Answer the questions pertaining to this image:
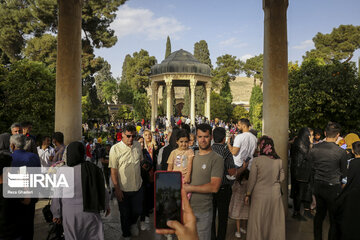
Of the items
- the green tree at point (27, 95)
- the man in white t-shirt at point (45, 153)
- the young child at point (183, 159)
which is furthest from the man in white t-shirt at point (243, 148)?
the green tree at point (27, 95)

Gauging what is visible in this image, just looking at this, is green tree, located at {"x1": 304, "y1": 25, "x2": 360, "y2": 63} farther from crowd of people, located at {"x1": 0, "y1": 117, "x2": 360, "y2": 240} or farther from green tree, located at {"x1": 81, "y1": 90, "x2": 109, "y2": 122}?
crowd of people, located at {"x1": 0, "y1": 117, "x2": 360, "y2": 240}

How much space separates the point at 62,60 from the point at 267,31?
154 inches

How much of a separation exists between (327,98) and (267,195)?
9.34 metres

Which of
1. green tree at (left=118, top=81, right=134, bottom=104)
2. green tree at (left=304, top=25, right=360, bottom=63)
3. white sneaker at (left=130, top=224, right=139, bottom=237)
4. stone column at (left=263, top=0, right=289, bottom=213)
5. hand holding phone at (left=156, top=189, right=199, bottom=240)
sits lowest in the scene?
white sneaker at (left=130, top=224, right=139, bottom=237)

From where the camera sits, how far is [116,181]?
3906 millimetres

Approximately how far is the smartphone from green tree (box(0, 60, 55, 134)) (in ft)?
38.9

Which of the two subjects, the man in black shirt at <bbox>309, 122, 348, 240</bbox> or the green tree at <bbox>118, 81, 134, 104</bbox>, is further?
the green tree at <bbox>118, 81, 134, 104</bbox>

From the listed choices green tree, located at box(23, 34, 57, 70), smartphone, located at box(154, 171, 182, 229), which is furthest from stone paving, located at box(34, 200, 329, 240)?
green tree, located at box(23, 34, 57, 70)

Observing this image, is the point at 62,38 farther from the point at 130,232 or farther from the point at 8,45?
the point at 8,45

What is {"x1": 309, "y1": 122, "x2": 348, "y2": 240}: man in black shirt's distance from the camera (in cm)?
389

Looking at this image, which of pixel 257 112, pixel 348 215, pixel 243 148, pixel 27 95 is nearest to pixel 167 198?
pixel 348 215

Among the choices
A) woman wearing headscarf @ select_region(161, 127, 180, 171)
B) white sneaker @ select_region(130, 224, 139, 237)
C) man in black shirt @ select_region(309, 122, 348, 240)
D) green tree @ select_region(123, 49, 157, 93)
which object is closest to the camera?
man in black shirt @ select_region(309, 122, 348, 240)

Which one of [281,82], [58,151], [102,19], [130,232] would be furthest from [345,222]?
[102,19]

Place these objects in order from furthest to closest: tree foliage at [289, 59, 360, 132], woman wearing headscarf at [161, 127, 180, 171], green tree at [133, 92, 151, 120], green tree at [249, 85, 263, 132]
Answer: green tree at [133, 92, 151, 120] → green tree at [249, 85, 263, 132] → tree foliage at [289, 59, 360, 132] → woman wearing headscarf at [161, 127, 180, 171]
